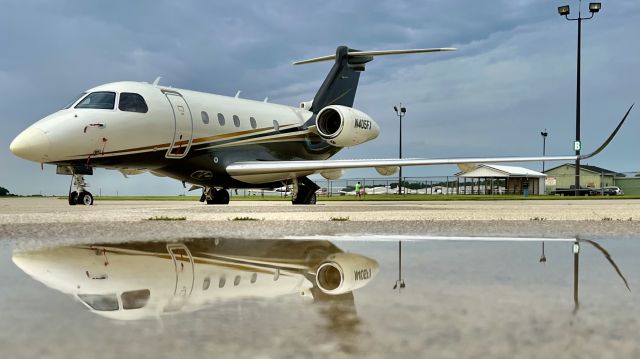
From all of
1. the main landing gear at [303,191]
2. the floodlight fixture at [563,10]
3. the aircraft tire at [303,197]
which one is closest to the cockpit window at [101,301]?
the main landing gear at [303,191]

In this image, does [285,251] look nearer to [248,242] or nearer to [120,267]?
[248,242]

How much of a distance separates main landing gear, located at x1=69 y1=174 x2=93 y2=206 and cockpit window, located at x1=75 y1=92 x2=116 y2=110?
1.99m

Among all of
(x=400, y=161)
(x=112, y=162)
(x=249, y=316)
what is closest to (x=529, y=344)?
(x=249, y=316)

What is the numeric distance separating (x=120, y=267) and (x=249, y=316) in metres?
1.96

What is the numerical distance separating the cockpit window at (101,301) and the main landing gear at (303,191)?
19.5 m

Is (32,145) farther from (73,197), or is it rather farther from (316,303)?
(316,303)

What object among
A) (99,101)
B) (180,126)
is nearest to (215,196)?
(180,126)

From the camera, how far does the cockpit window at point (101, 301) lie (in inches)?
108

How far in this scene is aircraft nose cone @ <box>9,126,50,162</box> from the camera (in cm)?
1482

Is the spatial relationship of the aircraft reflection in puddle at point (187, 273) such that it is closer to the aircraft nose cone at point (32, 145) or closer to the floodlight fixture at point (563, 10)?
the aircraft nose cone at point (32, 145)

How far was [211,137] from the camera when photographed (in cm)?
1962

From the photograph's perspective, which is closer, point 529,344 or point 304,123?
point 529,344

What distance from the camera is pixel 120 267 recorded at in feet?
13.6

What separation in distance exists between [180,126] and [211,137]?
→ 5.14 feet
